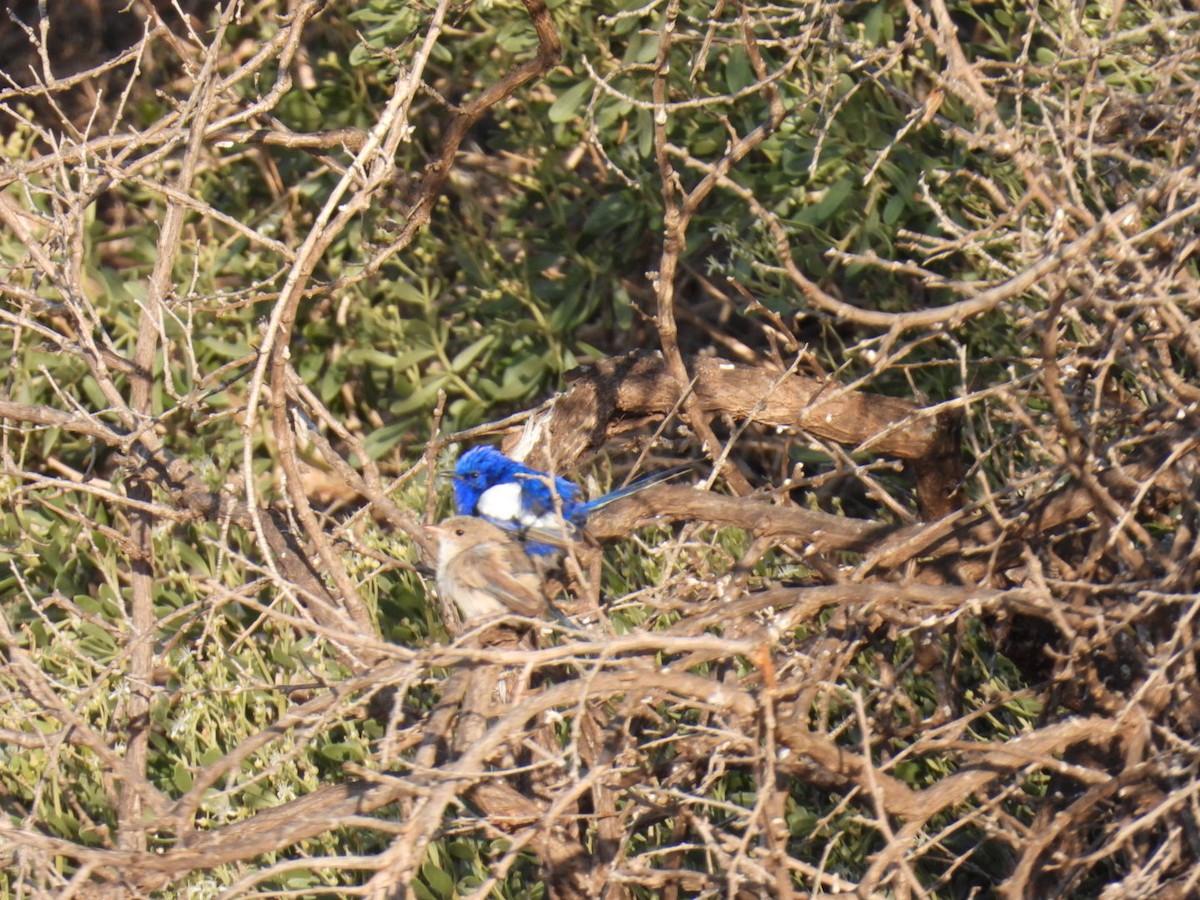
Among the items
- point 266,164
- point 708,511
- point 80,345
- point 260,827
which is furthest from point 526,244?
point 260,827

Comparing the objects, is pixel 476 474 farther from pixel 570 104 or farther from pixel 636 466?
pixel 570 104

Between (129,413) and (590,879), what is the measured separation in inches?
54.6

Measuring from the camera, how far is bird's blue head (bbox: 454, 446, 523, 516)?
4.27m

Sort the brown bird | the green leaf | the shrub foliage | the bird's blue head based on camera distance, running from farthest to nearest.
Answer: the green leaf
the bird's blue head
the brown bird
the shrub foliage

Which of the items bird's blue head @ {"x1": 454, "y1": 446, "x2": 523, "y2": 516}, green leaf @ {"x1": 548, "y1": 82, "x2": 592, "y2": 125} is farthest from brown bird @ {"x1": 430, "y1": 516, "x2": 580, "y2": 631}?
green leaf @ {"x1": 548, "y1": 82, "x2": 592, "y2": 125}

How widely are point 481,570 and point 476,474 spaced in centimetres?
65

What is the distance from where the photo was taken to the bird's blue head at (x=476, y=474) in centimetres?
427

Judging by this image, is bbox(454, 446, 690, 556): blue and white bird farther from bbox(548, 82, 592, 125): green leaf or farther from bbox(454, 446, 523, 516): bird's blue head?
bbox(548, 82, 592, 125): green leaf

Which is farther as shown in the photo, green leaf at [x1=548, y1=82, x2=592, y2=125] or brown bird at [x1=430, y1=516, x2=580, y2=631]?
green leaf at [x1=548, y1=82, x2=592, y2=125]

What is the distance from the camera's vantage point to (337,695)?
2.36 m

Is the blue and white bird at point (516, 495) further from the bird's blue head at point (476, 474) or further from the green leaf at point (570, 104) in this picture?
the green leaf at point (570, 104)

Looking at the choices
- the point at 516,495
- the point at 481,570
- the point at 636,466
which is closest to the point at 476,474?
the point at 516,495

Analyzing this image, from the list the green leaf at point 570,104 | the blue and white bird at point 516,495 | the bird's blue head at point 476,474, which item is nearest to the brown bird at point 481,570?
the blue and white bird at point 516,495

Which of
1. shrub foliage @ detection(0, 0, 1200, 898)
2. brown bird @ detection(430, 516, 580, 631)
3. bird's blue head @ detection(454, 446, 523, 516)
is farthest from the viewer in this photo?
bird's blue head @ detection(454, 446, 523, 516)
